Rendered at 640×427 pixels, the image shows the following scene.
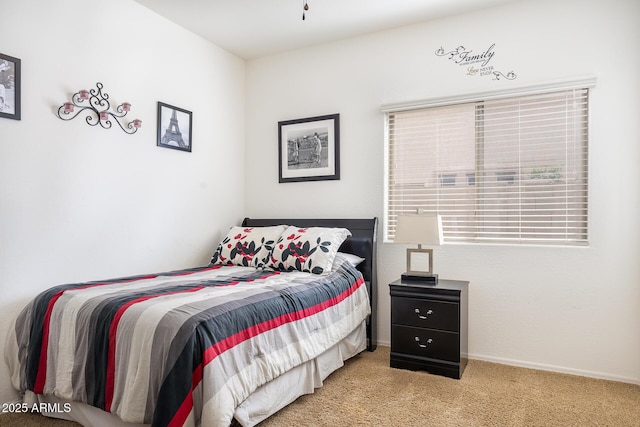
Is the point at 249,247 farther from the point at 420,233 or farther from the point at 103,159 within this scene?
the point at 420,233

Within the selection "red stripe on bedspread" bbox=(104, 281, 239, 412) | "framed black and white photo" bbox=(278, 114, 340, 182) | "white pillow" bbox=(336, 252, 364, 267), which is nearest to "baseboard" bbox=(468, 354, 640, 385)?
"white pillow" bbox=(336, 252, 364, 267)

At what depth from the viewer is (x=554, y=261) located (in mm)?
2879

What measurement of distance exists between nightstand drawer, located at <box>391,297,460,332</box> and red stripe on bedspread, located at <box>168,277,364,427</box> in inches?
20.4

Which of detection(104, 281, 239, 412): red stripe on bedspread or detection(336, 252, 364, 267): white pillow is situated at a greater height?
detection(336, 252, 364, 267): white pillow

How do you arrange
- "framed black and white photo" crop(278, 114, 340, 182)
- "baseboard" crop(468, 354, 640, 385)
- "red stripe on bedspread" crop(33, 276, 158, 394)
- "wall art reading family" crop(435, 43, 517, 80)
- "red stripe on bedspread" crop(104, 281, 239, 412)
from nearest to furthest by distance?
"red stripe on bedspread" crop(104, 281, 239, 412) → "red stripe on bedspread" crop(33, 276, 158, 394) → "baseboard" crop(468, 354, 640, 385) → "wall art reading family" crop(435, 43, 517, 80) → "framed black and white photo" crop(278, 114, 340, 182)

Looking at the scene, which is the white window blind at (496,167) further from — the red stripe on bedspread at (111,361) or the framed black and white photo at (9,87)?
the framed black and white photo at (9,87)

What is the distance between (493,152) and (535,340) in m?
1.40

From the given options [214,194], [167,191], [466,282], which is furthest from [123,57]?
[466,282]

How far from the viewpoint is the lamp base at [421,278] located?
9.65 ft

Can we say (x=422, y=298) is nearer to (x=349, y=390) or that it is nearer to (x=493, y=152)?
(x=349, y=390)

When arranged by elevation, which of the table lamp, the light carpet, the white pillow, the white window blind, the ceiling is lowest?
the light carpet

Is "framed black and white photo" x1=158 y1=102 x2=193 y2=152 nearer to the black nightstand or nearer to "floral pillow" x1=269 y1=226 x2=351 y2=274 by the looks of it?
"floral pillow" x1=269 y1=226 x2=351 y2=274

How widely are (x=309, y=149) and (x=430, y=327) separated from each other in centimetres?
191

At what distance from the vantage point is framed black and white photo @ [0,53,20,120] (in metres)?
2.26
